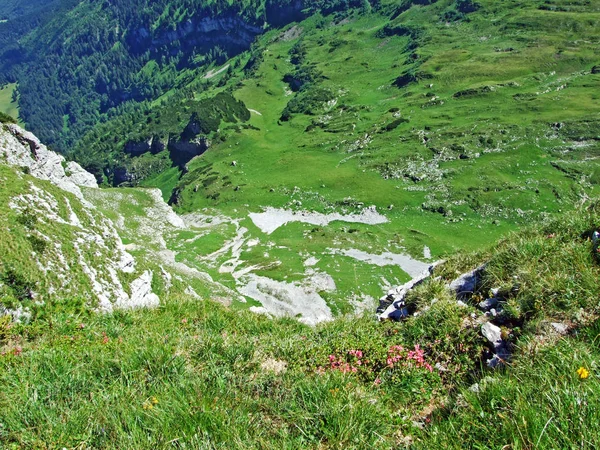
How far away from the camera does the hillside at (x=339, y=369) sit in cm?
387

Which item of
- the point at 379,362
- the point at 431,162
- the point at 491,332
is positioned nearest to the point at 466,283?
the point at 491,332

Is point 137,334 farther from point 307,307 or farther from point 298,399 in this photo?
point 307,307

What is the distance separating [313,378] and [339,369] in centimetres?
72

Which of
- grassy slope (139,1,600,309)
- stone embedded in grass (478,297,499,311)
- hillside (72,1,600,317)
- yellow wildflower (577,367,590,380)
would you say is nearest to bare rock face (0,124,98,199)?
hillside (72,1,600,317)

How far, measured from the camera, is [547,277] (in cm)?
675

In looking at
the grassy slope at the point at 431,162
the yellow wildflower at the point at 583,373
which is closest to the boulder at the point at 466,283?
the yellow wildflower at the point at 583,373

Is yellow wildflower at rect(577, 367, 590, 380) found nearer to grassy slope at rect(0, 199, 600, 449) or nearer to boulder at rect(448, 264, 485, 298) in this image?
grassy slope at rect(0, 199, 600, 449)

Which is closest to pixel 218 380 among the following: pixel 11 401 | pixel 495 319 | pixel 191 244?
pixel 11 401

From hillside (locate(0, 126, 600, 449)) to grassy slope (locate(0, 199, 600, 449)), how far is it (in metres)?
0.02

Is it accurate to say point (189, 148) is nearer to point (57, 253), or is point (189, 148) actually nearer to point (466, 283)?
point (57, 253)

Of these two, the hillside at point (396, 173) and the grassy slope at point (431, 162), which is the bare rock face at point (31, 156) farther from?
the grassy slope at point (431, 162)

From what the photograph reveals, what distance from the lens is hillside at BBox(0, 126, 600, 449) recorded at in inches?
152

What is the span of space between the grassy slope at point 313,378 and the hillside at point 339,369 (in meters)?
0.02

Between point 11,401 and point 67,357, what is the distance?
4.22 feet
